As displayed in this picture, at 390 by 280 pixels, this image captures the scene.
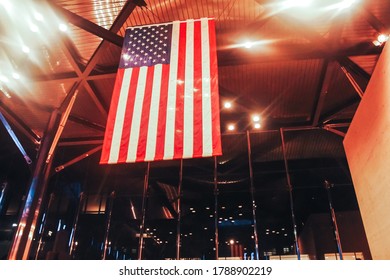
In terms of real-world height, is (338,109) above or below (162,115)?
above

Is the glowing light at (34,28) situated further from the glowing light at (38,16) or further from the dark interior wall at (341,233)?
the dark interior wall at (341,233)

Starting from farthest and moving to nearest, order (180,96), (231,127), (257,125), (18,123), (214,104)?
1. (231,127)
2. (257,125)
3. (18,123)
4. (180,96)
5. (214,104)

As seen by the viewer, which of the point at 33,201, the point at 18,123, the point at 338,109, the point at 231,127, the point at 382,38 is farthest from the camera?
the point at 231,127

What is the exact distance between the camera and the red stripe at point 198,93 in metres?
3.76

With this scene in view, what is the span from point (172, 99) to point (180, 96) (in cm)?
13

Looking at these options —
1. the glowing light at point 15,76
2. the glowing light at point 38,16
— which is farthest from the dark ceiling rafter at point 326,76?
the glowing light at point 15,76

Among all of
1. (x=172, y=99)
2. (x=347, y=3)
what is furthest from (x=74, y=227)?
(x=347, y=3)

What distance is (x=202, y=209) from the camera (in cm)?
934

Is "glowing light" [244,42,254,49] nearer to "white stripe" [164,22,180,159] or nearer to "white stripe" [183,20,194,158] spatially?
"white stripe" [183,20,194,158]

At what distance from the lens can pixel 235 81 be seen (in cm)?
750

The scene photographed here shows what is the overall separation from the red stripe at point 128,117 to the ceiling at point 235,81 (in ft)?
4.92

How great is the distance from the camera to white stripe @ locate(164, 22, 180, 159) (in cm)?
385

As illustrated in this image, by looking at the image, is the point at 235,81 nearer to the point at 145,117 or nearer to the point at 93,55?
the point at 93,55

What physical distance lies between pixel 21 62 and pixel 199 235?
724cm
